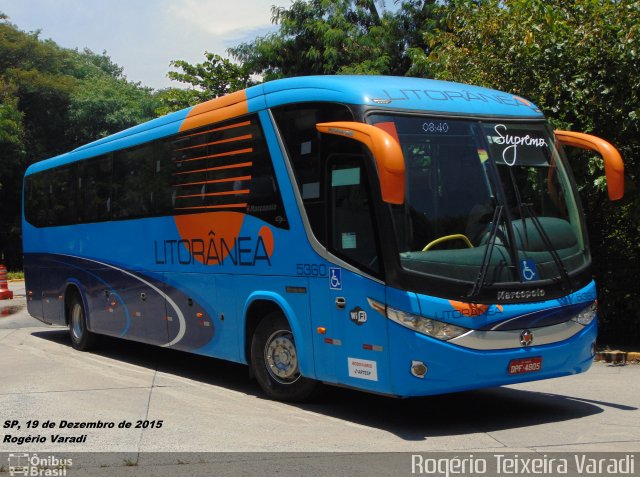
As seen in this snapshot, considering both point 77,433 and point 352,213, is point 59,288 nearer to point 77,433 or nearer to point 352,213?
point 77,433

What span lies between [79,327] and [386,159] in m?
9.15

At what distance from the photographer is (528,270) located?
7551 millimetres

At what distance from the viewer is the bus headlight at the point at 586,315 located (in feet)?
25.9

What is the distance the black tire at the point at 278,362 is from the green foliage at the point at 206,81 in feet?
64.4

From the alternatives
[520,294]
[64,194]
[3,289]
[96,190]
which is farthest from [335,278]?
[3,289]

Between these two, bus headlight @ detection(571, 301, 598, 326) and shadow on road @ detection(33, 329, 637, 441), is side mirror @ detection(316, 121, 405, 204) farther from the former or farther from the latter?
bus headlight @ detection(571, 301, 598, 326)

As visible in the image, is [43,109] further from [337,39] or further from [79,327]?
[79,327]

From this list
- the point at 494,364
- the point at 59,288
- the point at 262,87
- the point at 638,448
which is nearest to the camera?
the point at 638,448

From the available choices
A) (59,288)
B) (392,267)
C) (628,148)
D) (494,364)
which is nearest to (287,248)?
(392,267)

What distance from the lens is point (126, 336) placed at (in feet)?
40.9

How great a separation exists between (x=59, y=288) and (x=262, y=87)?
7.35m

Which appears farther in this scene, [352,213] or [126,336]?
[126,336]

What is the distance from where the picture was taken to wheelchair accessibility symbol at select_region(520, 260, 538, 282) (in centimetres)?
751

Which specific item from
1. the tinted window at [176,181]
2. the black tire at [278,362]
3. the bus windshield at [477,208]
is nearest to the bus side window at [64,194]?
the tinted window at [176,181]
